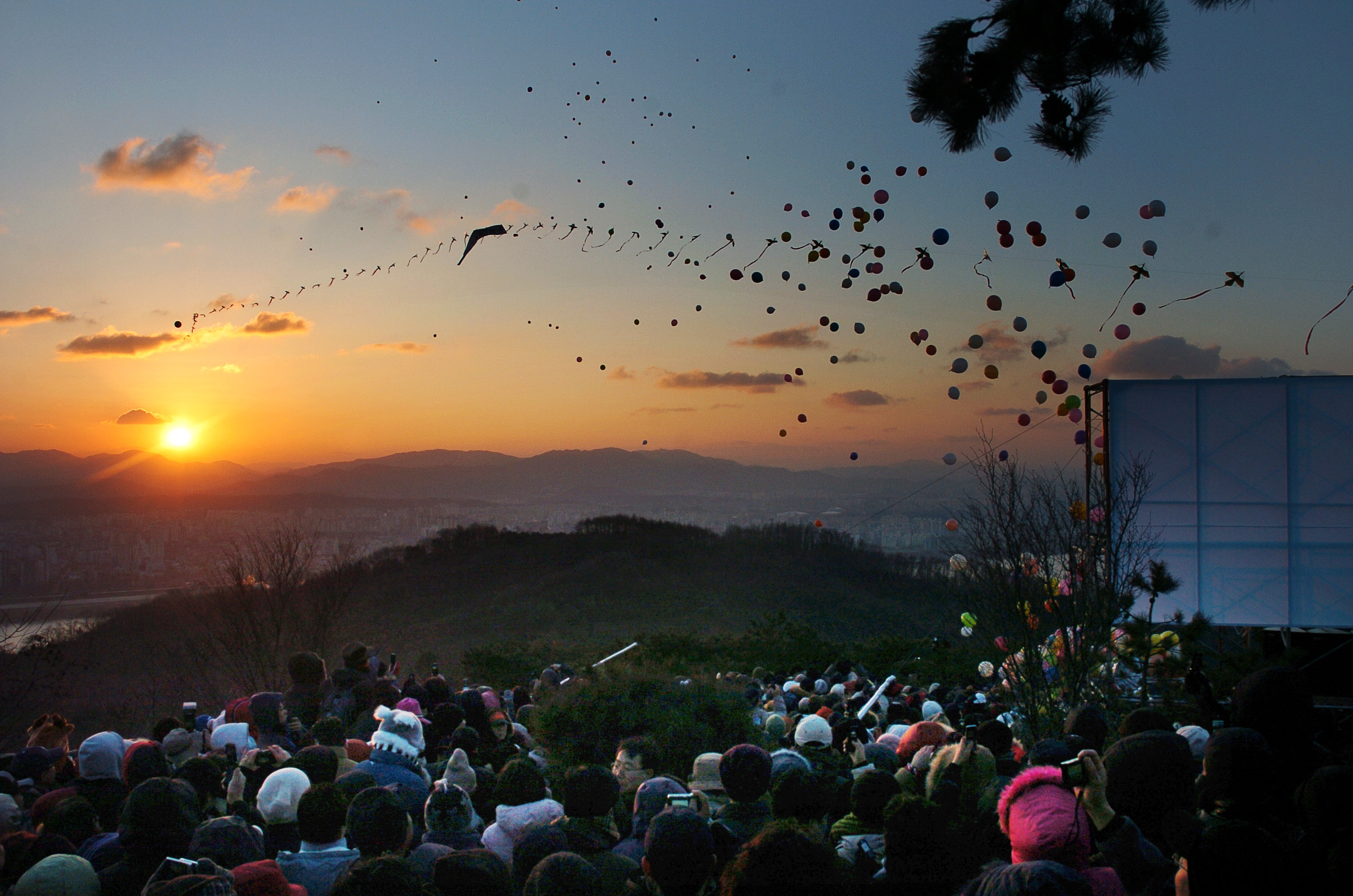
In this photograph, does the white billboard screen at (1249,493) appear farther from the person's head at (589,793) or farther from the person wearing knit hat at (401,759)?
the person's head at (589,793)

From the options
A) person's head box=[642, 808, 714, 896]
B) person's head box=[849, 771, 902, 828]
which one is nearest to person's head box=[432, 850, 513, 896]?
person's head box=[642, 808, 714, 896]

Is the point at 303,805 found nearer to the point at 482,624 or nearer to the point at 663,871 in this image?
the point at 663,871

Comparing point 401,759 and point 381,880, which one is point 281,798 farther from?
point 381,880

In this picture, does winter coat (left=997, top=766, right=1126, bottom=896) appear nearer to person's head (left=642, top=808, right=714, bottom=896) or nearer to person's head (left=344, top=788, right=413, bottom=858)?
person's head (left=642, top=808, right=714, bottom=896)

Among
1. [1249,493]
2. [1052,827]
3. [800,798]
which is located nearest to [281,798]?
[800,798]

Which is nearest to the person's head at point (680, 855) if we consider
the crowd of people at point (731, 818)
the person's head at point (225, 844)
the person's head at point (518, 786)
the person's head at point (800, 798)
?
the crowd of people at point (731, 818)
